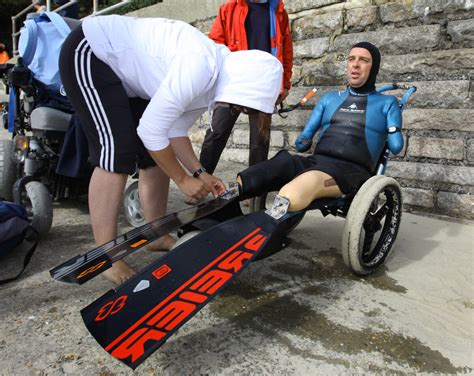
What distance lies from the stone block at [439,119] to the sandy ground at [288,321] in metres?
1.20

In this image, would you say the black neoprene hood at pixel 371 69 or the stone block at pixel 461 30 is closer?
the black neoprene hood at pixel 371 69

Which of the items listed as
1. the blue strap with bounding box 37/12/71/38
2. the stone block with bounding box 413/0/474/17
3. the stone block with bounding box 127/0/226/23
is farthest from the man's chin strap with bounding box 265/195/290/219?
the stone block with bounding box 127/0/226/23

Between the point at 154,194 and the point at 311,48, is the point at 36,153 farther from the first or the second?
the point at 311,48

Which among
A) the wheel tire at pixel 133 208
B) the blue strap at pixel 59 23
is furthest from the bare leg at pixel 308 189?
the blue strap at pixel 59 23

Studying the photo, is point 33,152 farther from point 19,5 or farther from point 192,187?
point 19,5

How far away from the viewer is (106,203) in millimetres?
1995

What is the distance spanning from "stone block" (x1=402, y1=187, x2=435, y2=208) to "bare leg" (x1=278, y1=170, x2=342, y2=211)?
5.20ft

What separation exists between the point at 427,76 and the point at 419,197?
3.54ft

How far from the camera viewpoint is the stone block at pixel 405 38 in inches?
144

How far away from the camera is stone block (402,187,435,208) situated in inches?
140

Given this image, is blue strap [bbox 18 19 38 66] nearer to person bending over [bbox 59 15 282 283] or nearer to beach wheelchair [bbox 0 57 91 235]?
beach wheelchair [bbox 0 57 91 235]

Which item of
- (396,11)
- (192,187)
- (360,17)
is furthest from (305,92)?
(192,187)

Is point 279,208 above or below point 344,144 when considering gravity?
below

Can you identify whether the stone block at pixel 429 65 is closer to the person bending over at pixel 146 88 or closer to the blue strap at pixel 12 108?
the person bending over at pixel 146 88
